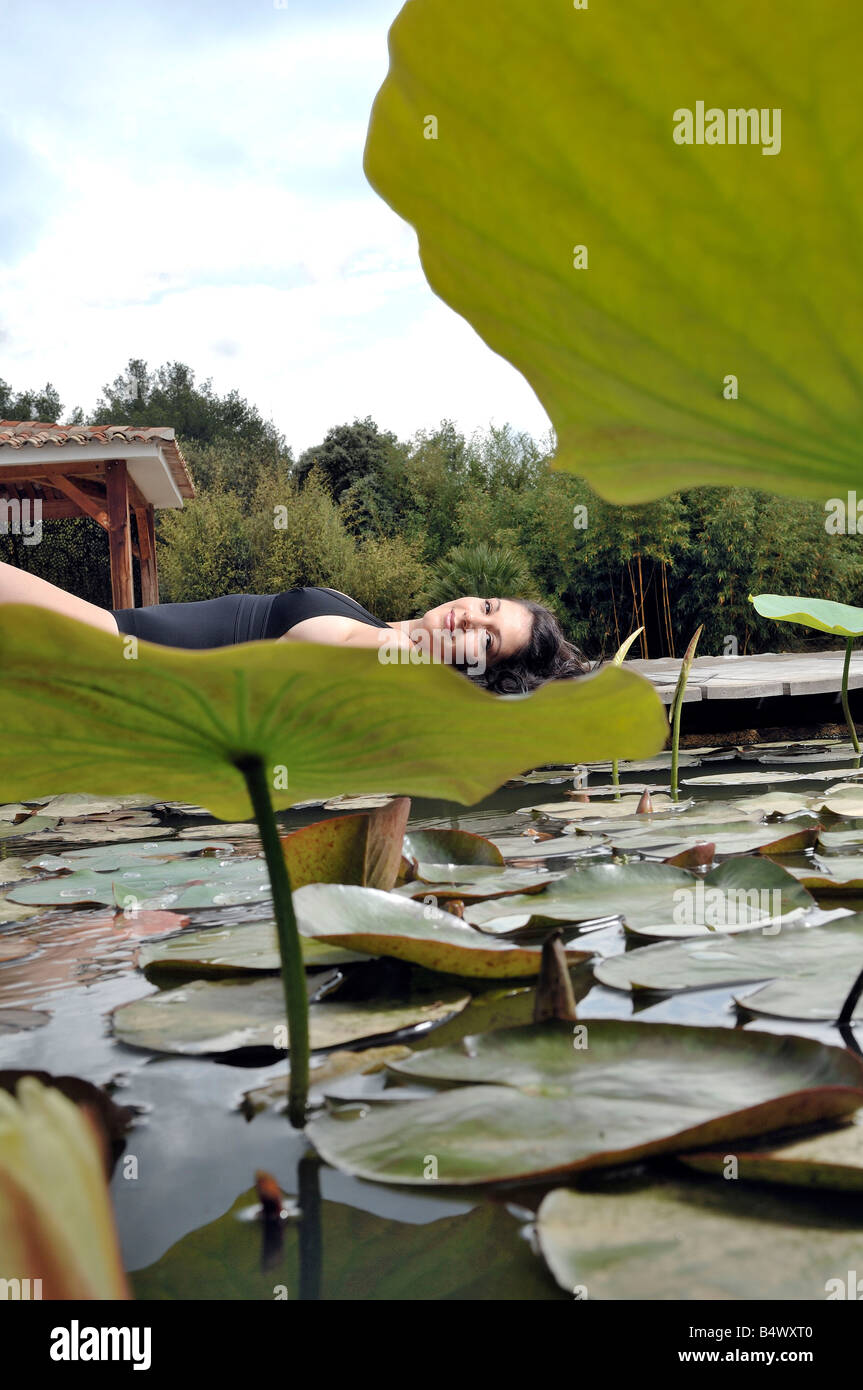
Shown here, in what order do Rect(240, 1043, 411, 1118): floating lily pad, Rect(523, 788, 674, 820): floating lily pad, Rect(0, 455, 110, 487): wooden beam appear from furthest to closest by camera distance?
Rect(0, 455, 110, 487): wooden beam
Rect(523, 788, 674, 820): floating lily pad
Rect(240, 1043, 411, 1118): floating lily pad

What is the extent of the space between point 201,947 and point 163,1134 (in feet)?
0.81

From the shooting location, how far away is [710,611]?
28.6 feet

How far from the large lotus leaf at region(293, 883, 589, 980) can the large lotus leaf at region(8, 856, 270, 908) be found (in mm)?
285

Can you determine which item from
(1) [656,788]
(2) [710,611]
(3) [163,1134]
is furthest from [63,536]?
(3) [163,1134]

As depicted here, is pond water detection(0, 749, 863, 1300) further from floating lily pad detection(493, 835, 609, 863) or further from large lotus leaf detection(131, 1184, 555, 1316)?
floating lily pad detection(493, 835, 609, 863)

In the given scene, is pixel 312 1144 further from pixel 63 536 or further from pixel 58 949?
pixel 63 536

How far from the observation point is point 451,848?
875 mm

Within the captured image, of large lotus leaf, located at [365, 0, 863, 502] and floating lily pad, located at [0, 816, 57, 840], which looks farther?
floating lily pad, located at [0, 816, 57, 840]

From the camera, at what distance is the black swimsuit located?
78.0 inches

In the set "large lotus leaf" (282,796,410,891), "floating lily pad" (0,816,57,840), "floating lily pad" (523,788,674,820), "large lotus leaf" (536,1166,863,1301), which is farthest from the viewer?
"floating lily pad" (0,816,57,840)

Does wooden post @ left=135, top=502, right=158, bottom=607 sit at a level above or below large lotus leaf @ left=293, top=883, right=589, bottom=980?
above

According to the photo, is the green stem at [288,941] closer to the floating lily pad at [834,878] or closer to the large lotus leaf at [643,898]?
the large lotus leaf at [643,898]

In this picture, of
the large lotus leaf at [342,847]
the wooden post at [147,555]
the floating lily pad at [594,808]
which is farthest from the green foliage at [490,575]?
the large lotus leaf at [342,847]

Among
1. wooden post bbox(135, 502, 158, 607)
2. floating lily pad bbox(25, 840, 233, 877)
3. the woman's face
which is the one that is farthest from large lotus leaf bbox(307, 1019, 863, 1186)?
wooden post bbox(135, 502, 158, 607)
